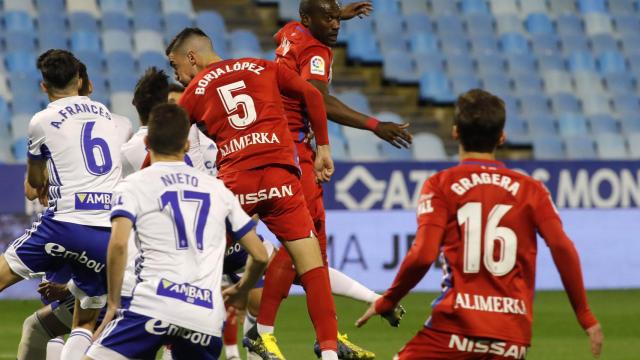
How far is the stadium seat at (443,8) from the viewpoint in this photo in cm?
1850

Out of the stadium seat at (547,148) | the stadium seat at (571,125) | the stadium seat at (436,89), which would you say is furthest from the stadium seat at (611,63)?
the stadium seat at (436,89)

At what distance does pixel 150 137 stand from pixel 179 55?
2019mm

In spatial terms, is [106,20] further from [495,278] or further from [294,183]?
[495,278]

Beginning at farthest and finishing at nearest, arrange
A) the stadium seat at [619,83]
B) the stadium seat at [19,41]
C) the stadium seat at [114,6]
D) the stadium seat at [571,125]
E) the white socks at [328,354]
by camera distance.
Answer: the stadium seat at [619,83] → the stadium seat at [571,125] → the stadium seat at [114,6] → the stadium seat at [19,41] → the white socks at [328,354]

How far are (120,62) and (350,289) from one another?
8.75 m

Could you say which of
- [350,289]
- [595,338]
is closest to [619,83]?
[350,289]

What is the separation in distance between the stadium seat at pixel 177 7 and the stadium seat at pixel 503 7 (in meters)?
4.78

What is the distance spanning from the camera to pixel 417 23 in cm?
1822

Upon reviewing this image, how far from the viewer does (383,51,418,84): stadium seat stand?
1761 cm

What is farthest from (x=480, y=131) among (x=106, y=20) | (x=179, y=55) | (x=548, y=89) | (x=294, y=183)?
(x=548, y=89)

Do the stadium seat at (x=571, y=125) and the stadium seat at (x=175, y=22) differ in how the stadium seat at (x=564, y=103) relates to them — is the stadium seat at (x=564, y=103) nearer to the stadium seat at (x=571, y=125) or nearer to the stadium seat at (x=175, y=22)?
the stadium seat at (x=571, y=125)

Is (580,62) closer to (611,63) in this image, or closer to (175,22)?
(611,63)

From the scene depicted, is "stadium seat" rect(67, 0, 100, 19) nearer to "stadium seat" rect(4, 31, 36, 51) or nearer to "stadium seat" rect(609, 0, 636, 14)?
"stadium seat" rect(4, 31, 36, 51)

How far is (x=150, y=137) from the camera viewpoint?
4.86m
